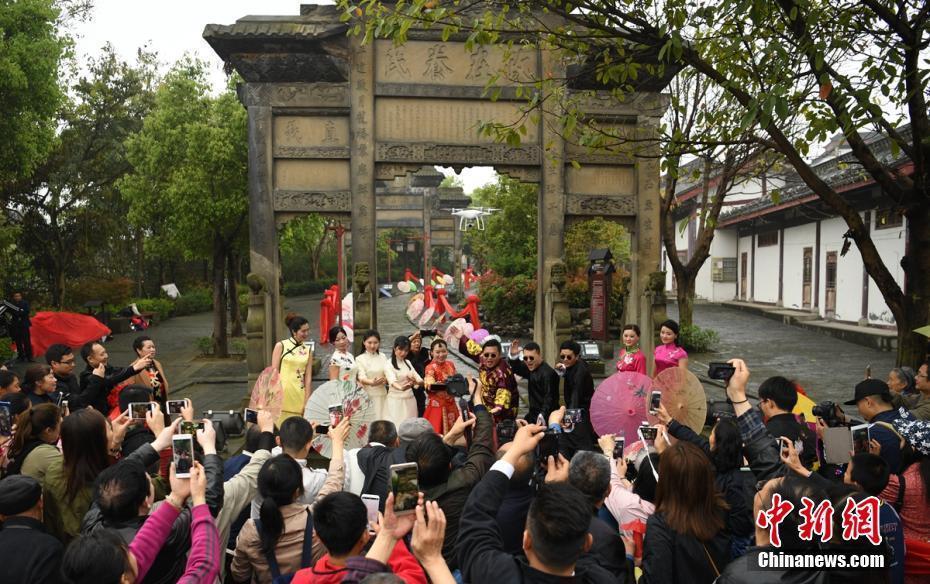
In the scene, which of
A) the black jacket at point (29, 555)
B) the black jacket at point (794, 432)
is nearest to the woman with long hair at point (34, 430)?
the black jacket at point (29, 555)

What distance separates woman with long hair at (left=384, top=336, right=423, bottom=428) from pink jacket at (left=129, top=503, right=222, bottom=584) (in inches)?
164

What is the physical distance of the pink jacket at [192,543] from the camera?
2.77 meters

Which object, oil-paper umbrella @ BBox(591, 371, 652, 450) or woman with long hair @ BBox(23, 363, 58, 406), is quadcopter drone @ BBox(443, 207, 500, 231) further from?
woman with long hair @ BBox(23, 363, 58, 406)

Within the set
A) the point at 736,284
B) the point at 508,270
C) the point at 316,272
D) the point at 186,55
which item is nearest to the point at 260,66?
the point at 186,55

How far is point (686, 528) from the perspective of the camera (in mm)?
2943

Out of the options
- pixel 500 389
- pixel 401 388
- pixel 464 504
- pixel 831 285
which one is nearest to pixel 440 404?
pixel 401 388

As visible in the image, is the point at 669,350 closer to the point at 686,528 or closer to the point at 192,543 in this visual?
the point at 686,528

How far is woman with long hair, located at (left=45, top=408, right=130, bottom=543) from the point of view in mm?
3705

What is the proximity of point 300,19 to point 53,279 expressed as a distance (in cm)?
1520

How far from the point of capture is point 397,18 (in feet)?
22.4

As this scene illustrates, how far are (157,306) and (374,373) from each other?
20.8 metres

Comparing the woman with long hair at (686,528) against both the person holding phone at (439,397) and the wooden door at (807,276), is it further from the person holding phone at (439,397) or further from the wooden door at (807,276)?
the wooden door at (807,276)

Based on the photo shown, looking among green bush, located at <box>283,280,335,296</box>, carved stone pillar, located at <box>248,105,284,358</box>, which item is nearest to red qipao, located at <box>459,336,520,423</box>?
carved stone pillar, located at <box>248,105,284,358</box>

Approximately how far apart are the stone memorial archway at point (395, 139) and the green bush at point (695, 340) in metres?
7.06
